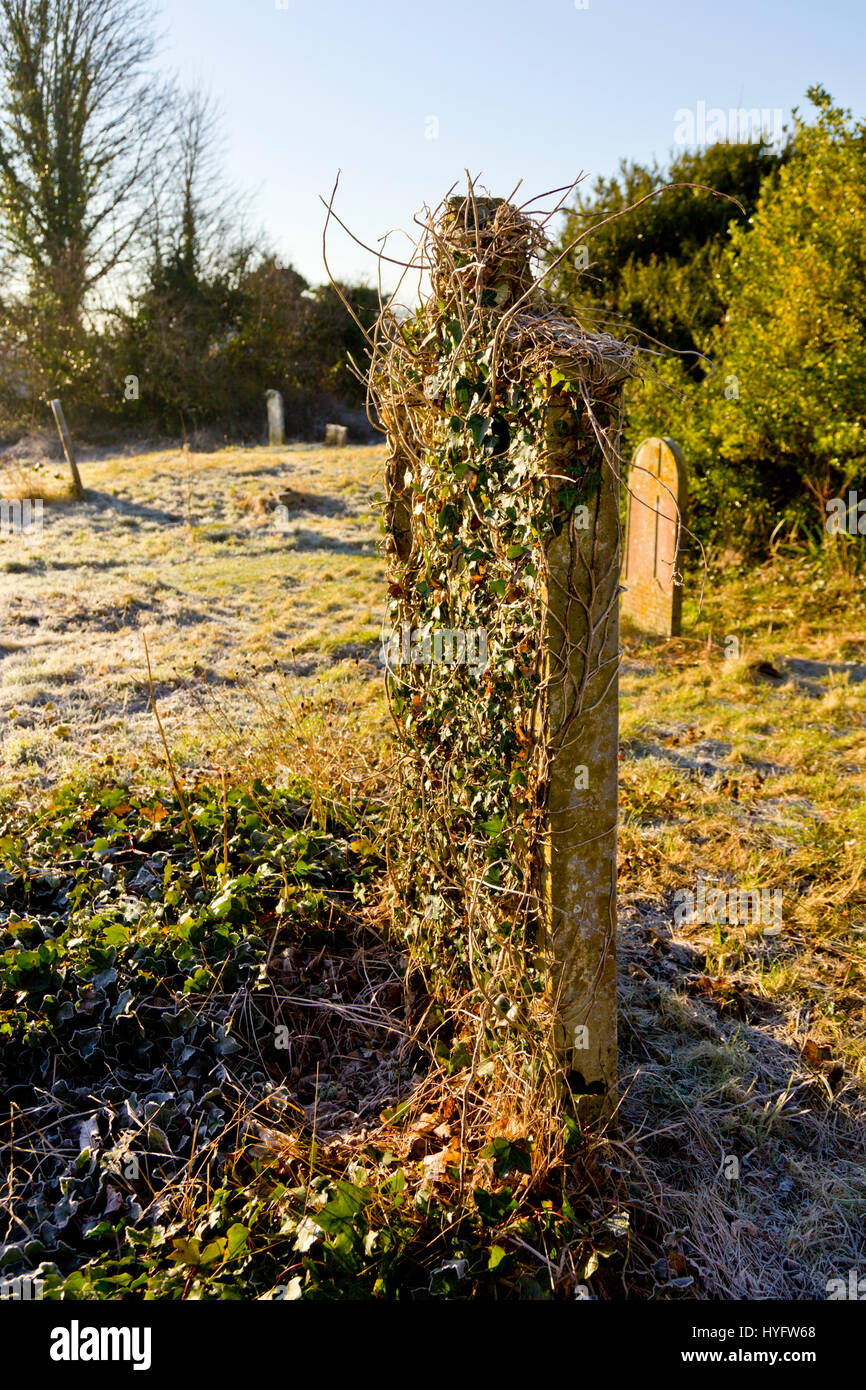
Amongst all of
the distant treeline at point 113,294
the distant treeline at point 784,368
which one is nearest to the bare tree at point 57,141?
the distant treeline at point 113,294

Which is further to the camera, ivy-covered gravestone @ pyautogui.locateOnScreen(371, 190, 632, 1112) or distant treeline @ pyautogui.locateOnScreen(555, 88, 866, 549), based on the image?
distant treeline @ pyautogui.locateOnScreen(555, 88, 866, 549)

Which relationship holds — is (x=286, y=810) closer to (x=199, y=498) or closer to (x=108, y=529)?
(x=108, y=529)

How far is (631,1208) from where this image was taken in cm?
232

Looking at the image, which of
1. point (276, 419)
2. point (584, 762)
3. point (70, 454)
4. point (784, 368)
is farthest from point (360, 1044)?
point (276, 419)

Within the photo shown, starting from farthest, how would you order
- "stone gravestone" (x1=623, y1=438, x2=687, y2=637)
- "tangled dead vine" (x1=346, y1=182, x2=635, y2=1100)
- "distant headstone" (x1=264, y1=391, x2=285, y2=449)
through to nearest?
1. "distant headstone" (x1=264, y1=391, x2=285, y2=449)
2. "stone gravestone" (x1=623, y1=438, x2=687, y2=637)
3. "tangled dead vine" (x1=346, y1=182, x2=635, y2=1100)

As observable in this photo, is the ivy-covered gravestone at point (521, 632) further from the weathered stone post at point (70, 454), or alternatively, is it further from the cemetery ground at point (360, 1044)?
the weathered stone post at point (70, 454)

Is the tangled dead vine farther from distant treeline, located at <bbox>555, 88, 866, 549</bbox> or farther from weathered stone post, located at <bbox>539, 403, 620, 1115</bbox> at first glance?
distant treeline, located at <bbox>555, 88, 866, 549</bbox>

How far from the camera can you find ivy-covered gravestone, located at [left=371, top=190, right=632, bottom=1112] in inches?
84.7

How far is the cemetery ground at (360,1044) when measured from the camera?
2.18 m

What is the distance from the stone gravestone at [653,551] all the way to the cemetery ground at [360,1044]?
1817mm

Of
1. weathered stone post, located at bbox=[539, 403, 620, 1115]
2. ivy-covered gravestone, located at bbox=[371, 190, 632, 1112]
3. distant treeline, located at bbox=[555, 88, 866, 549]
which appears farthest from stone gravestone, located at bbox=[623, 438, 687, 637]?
weathered stone post, located at bbox=[539, 403, 620, 1115]

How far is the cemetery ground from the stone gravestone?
1.82m

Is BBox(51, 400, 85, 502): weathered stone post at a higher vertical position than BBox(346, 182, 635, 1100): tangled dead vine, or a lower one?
higher
